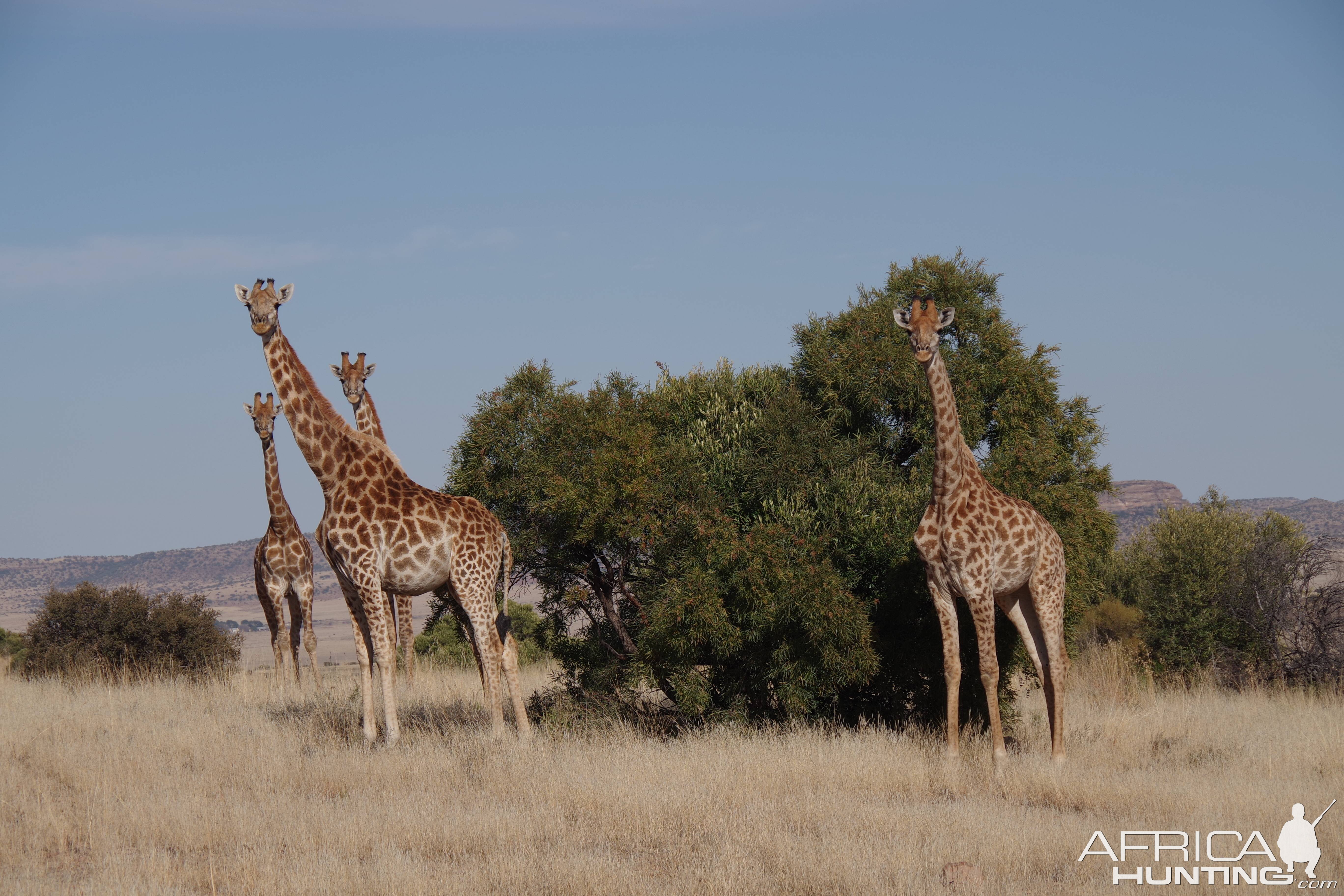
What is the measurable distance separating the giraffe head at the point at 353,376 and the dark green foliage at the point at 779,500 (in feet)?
4.72

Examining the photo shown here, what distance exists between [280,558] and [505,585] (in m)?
6.59

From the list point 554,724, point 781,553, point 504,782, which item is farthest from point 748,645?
point 504,782

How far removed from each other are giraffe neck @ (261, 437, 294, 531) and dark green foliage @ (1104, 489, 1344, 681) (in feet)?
49.5

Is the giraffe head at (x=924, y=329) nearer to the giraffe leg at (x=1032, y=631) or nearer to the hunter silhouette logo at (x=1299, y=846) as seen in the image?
Answer: the giraffe leg at (x=1032, y=631)

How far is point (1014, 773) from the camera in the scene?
33.3 ft

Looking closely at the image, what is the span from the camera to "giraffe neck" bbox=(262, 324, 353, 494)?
11.7m

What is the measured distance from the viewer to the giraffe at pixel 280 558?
56.0 feet

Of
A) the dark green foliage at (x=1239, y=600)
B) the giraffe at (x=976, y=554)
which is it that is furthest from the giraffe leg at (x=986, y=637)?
the dark green foliage at (x=1239, y=600)

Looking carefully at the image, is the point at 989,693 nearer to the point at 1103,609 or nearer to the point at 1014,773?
the point at 1014,773

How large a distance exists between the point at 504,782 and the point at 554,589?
405 cm

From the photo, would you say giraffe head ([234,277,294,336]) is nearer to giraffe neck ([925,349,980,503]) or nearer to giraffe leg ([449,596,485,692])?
giraffe leg ([449,596,485,692])

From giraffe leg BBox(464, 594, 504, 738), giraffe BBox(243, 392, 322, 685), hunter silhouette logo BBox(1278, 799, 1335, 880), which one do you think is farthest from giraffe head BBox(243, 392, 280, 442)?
hunter silhouette logo BBox(1278, 799, 1335, 880)

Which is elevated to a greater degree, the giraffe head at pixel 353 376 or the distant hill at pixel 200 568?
the giraffe head at pixel 353 376

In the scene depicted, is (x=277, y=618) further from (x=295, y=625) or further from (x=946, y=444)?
(x=946, y=444)
